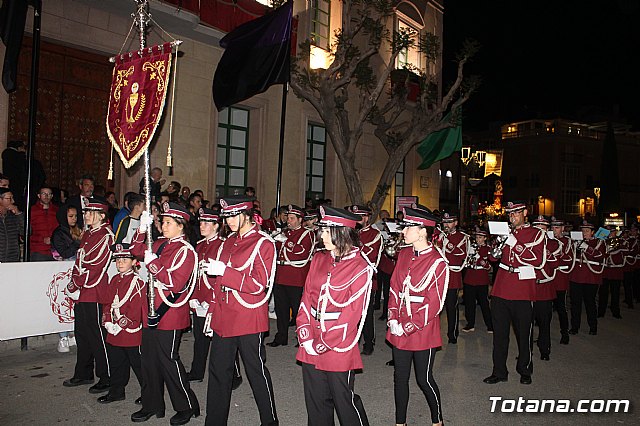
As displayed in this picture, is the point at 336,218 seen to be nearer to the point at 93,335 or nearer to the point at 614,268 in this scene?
the point at 93,335

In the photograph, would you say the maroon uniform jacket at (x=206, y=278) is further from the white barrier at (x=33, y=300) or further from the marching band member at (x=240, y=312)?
the white barrier at (x=33, y=300)

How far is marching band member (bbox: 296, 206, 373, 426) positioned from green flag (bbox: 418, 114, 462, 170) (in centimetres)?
1689

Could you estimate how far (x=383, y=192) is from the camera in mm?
17594

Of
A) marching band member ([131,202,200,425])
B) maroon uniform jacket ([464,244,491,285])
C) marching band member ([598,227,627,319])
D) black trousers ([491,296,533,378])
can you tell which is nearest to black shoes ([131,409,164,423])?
marching band member ([131,202,200,425])

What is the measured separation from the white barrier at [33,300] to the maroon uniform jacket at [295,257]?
3.33 metres

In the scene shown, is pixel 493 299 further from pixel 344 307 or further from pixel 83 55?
pixel 83 55

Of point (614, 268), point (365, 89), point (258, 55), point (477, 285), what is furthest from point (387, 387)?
point (365, 89)

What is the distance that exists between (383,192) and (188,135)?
648 centimetres

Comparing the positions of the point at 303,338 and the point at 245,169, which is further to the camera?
the point at 245,169

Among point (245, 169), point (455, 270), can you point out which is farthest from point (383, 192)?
point (455, 270)

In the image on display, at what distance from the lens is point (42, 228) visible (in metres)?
9.22

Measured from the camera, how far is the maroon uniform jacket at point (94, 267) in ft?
20.9

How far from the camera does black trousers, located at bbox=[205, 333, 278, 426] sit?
5027 millimetres

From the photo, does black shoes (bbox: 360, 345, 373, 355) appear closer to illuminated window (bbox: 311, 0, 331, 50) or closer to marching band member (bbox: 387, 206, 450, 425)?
marching band member (bbox: 387, 206, 450, 425)
